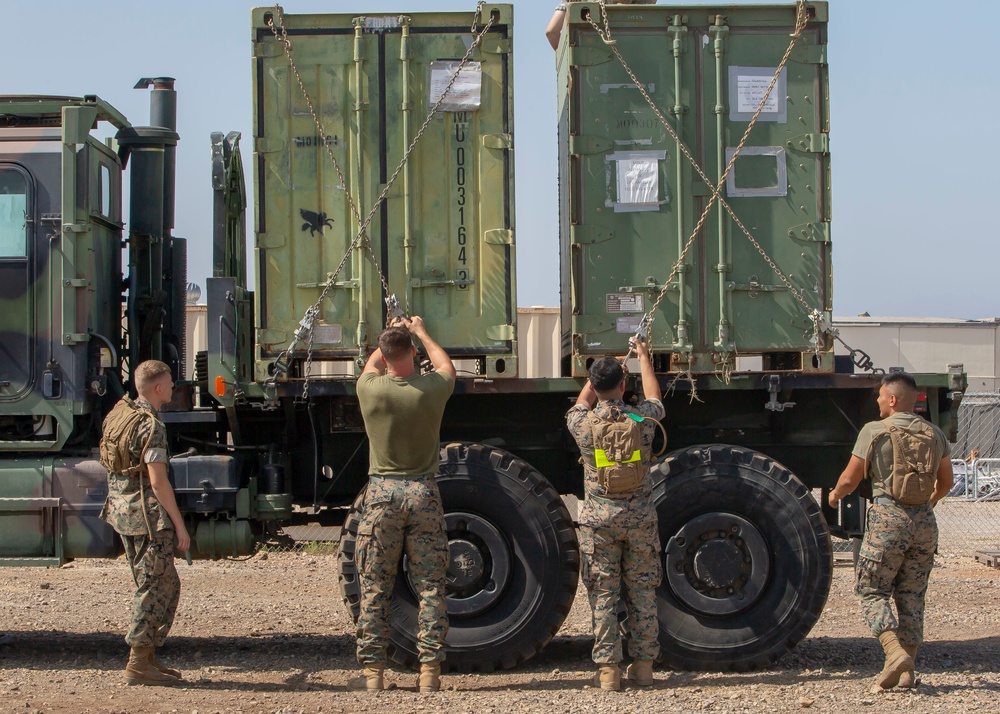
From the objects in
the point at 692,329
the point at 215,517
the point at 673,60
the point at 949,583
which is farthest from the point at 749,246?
the point at 949,583

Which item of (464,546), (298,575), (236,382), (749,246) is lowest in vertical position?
(298,575)

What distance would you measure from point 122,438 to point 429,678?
2119 mm

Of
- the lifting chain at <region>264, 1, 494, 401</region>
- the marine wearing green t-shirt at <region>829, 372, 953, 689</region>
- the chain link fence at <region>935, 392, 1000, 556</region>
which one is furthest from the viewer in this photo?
the chain link fence at <region>935, 392, 1000, 556</region>

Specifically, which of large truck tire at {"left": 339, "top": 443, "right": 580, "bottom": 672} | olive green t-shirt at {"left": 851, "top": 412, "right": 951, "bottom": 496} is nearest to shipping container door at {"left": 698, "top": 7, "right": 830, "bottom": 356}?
olive green t-shirt at {"left": 851, "top": 412, "right": 951, "bottom": 496}

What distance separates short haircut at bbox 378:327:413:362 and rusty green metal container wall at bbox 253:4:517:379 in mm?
608

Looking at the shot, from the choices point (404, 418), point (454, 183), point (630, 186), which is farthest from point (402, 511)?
point (630, 186)

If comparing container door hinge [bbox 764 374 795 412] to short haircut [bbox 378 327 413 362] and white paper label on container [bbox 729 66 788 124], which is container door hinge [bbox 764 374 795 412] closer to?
white paper label on container [bbox 729 66 788 124]

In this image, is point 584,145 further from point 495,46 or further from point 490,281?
point 490,281

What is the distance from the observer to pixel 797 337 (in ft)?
22.4

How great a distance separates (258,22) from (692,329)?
316 centimetres

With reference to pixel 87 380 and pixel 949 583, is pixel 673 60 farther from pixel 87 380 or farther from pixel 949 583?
pixel 949 583

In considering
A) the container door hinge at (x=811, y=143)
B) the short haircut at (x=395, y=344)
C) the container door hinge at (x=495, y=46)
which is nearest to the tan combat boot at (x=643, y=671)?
the short haircut at (x=395, y=344)

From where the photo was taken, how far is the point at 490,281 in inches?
264

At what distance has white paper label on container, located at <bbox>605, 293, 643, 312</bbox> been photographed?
6.75 m
